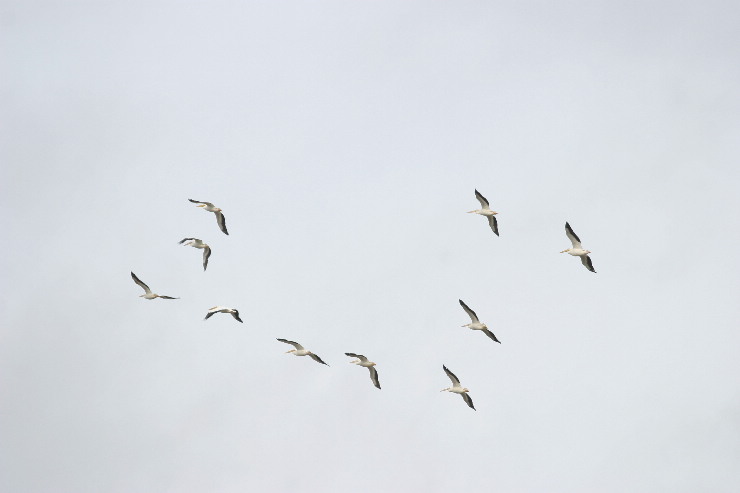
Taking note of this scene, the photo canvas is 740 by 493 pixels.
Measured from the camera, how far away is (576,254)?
83.5 meters

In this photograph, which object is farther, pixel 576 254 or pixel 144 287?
pixel 144 287

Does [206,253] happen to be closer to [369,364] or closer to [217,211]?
[217,211]

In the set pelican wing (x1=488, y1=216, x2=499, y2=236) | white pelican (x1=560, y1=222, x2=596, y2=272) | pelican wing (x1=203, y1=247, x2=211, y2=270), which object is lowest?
white pelican (x1=560, y1=222, x2=596, y2=272)

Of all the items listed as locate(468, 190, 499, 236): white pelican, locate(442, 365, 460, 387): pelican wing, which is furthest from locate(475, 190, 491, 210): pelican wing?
locate(442, 365, 460, 387): pelican wing

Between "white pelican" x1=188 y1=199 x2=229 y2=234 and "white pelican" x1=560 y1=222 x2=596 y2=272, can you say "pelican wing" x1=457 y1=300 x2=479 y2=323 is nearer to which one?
"white pelican" x1=560 y1=222 x2=596 y2=272

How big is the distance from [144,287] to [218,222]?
8.62 meters

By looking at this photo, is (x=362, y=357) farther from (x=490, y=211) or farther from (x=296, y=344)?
(x=490, y=211)

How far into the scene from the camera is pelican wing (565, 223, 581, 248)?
8181 cm

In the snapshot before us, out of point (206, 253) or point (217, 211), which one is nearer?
point (217, 211)

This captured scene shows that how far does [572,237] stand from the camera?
272 ft

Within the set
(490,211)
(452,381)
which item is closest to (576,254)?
(490,211)

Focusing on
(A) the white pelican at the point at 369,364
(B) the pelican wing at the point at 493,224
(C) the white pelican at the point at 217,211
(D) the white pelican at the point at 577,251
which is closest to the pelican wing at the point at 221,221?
(C) the white pelican at the point at 217,211

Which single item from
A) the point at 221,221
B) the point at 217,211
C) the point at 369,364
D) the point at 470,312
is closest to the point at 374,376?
the point at 369,364

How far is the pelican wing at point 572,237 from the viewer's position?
268ft
